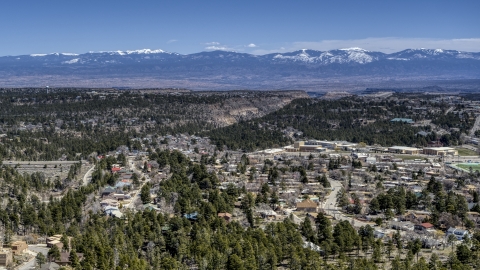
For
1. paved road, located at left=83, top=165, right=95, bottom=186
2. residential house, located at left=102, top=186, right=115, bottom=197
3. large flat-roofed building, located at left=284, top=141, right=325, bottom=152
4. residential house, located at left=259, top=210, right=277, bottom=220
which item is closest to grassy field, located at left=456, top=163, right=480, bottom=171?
large flat-roofed building, located at left=284, top=141, right=325, bottom=152

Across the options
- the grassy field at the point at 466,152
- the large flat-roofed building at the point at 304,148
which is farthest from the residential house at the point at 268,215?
the grassy field at the point at 466,152

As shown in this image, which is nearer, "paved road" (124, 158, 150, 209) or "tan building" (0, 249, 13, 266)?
"tan building" (0, 249, 13, 266)

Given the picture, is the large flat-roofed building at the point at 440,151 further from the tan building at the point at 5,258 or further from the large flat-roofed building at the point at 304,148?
the tan building at the point at 5,258

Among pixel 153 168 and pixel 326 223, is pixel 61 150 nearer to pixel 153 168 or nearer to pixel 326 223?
pixel 153 168

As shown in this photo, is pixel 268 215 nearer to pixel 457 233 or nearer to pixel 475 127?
pixel 457 233

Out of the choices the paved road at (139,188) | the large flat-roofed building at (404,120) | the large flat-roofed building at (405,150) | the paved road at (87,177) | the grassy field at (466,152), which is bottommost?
the grassy field at (466,152)

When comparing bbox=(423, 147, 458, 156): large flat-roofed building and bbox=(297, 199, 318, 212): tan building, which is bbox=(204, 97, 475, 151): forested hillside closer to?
bbox=(423, 147, 458, 156): large flat-roofed building

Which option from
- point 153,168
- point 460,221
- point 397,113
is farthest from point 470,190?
point 397,113
